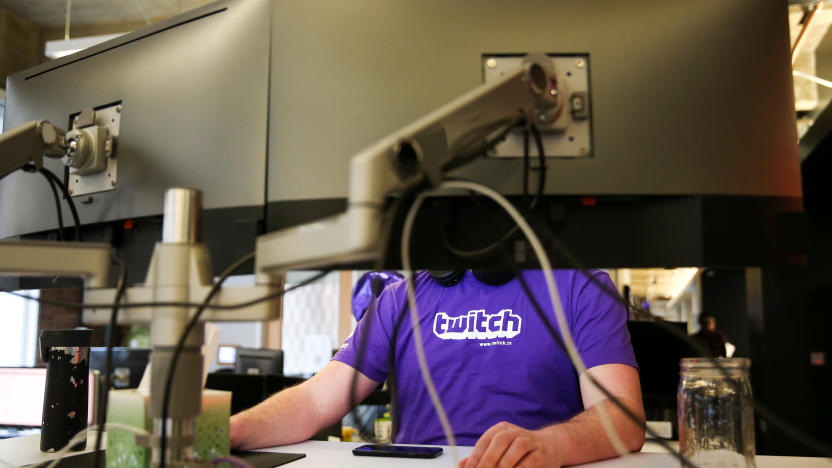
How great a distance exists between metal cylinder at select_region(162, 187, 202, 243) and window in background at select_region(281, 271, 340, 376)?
20.6ft

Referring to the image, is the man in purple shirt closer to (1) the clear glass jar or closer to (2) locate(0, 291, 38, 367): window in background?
(1) the clear glass jar

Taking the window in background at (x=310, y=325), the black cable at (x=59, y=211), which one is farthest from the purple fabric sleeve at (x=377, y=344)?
the window in background at (x=310, y=325)

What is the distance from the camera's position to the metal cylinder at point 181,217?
2.34ft

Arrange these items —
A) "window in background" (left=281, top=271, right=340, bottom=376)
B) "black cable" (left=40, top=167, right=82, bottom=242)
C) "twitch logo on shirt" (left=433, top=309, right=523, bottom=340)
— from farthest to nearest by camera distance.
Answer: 1. "window in background" (left=281, top=271, right=340, bottom=376)
2. "twitch logo on shirt" (left=433, top=309, right=523, bottom=340)
3. "black cable" (left=40, top=167, right=82, bottom=242)

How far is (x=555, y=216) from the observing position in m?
0.73

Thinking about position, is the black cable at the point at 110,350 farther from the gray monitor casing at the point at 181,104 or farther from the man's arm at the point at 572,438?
the man's arm at the point at 572,438

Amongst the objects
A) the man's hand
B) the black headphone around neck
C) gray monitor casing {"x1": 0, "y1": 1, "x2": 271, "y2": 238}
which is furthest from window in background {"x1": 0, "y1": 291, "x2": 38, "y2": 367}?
the man's hand

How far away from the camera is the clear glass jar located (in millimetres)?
1107

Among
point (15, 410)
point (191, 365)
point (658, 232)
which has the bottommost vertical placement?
point (15, 410)

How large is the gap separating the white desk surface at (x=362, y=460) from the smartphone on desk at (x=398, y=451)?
0.01m

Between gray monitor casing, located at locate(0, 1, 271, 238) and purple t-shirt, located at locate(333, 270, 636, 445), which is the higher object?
gray monitor casing, located at locate(0, 1, 271, 238)

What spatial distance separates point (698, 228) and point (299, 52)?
0.48 metres

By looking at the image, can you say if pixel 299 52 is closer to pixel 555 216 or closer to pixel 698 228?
pixel 555 216

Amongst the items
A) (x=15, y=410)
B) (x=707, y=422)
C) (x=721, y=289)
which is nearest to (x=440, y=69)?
(x=707, y=422)
